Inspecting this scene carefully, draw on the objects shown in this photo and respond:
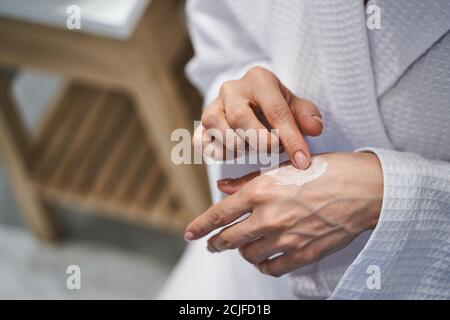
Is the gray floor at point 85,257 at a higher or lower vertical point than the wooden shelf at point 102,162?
lower

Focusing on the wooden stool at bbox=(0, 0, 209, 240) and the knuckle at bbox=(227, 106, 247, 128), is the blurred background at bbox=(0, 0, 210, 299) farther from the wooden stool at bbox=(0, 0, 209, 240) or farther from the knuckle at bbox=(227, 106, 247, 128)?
the knuckle at bbox=(227, 106, 247, 128)

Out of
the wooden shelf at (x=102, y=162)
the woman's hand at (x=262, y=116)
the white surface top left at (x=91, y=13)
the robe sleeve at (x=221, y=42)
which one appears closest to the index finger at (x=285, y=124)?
the woman's hand at (x=262, y=116)

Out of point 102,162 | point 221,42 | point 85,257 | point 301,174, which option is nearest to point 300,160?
point 301,174

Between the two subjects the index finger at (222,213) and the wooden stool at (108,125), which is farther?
the wooden stool at (108,125)

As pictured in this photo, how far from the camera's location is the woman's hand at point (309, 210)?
455mm

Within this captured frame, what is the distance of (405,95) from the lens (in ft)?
1.61

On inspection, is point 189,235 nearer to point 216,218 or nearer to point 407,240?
point 216,218

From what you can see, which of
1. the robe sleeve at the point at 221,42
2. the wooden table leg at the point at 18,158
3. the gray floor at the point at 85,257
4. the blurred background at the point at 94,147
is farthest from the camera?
the gray floor at the point at 85,257

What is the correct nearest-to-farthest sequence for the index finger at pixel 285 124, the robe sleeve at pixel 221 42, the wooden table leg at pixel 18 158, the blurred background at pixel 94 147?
the index finger at pixel 285 124
the robe sleeve at pixel 221 42
the blurred background at pixel 94 147
the wooden table leg at pixel 18 158

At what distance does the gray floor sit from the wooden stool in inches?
1.8

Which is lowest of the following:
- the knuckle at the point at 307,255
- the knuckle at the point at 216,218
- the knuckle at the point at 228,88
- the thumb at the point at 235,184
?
the knuckle at the point at 307,255

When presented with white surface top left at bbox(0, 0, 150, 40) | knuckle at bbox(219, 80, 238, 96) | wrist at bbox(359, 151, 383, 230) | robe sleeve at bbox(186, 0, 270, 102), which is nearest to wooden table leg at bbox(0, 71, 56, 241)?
white surface top left at bbox(0, 0, 150, 40)

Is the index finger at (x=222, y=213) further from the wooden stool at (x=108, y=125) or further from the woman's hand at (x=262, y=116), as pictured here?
the wooden stool at (x=108, y=125)
